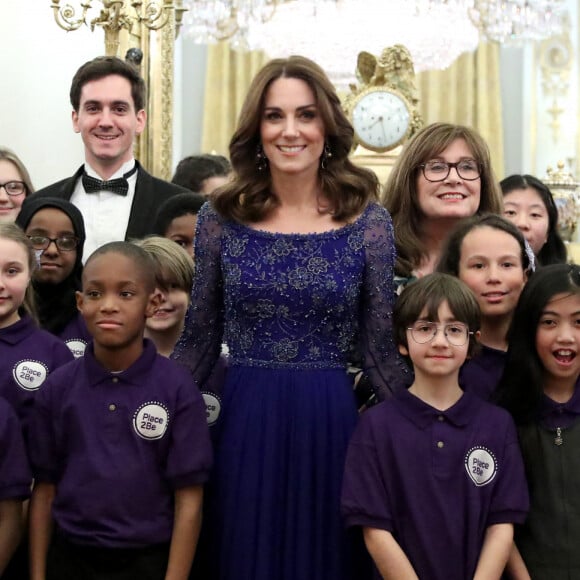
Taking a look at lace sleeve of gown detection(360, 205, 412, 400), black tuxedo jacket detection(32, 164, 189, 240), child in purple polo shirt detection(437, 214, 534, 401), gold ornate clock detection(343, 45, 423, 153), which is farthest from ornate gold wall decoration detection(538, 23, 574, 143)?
lace sleeve of gown detection(360, 205, 412, 400)

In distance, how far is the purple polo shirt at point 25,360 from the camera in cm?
262

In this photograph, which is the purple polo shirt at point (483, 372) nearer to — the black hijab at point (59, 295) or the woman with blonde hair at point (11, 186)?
the black hijab at point (59, 295)

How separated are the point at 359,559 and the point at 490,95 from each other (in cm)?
751

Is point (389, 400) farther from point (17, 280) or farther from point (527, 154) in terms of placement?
point (527, 154)

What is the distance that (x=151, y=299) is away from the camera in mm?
2496

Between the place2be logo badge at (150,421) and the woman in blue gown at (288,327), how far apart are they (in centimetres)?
18

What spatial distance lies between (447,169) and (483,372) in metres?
0.64

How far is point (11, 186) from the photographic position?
143 inches

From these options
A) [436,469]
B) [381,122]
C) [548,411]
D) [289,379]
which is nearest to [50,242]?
[289,379]

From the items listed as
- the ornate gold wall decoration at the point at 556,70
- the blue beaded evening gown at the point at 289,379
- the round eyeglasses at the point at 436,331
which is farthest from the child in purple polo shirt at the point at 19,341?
the ornate gold wall decoration at the point at 556,70

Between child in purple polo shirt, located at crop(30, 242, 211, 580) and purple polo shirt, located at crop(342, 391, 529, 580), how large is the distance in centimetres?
34

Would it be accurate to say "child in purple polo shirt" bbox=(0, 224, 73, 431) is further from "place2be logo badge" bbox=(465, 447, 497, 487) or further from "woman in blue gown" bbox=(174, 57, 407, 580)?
"place2be logo badge" bbox=(465, 447, 497, 487)

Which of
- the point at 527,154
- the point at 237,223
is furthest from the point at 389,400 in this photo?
the point at 527,154

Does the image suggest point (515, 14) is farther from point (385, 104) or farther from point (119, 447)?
point (119, 447)
